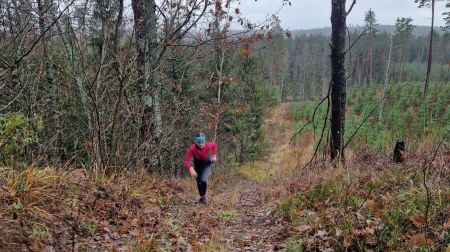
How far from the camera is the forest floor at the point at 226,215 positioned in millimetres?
3744

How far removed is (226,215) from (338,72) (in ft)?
13.3

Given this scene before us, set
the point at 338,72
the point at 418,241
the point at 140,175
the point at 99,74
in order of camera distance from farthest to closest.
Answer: the point at 338,72, the point at 140,175, the point at 99,74, the point at 418,241

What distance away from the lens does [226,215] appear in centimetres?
653

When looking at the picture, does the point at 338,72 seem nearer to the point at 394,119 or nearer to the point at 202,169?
the point at 202,169

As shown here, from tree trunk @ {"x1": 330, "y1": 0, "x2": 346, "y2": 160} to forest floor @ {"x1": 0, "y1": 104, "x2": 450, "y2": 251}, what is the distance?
1179 mm

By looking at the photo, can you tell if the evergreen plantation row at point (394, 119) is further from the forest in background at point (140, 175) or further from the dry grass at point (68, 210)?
the dry grass at point (68, 210)

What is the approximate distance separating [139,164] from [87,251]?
167 inches

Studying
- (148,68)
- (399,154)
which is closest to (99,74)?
(148,68)

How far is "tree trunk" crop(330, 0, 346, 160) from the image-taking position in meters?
8.10

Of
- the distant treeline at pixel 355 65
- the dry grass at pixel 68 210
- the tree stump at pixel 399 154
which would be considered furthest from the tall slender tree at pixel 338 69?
the distant treeline at pixel 355 65

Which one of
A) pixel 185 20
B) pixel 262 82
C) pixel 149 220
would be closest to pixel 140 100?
pixel 185 20

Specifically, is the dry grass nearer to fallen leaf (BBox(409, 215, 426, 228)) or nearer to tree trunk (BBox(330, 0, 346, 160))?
fallen leaf (BBox(409, 215, 426, 228))

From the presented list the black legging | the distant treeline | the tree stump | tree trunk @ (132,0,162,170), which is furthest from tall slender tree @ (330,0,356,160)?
the distant treeline

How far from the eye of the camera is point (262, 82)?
83.2 ft
